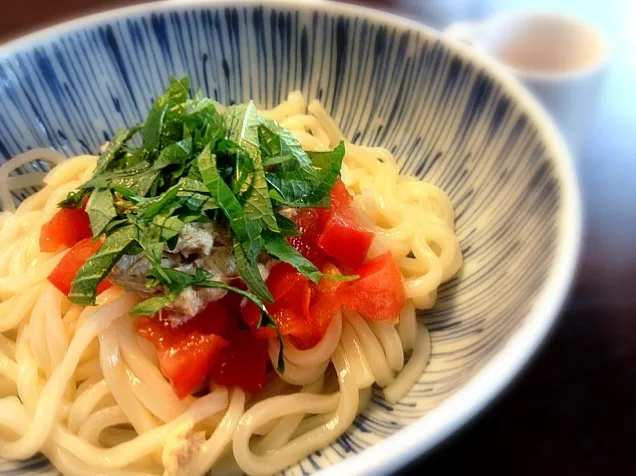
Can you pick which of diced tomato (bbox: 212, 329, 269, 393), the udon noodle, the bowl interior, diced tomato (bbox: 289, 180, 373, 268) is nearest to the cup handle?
the bowl interior

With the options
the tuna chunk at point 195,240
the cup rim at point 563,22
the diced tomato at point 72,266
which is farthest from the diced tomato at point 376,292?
the cup rim at point 563,22

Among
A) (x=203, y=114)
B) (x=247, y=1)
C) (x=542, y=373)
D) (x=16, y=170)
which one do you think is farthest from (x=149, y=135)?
(x=542, y=373)

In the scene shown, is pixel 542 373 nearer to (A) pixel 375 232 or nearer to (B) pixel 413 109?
(A) pixel 375 232

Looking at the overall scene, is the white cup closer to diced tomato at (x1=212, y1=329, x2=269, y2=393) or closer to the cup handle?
the cup handle

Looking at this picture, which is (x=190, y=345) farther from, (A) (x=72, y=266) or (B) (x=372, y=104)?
(B) (x=372, y=104)

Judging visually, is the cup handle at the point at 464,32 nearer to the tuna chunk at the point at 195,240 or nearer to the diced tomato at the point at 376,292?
the diced tomato at the point at 376,292

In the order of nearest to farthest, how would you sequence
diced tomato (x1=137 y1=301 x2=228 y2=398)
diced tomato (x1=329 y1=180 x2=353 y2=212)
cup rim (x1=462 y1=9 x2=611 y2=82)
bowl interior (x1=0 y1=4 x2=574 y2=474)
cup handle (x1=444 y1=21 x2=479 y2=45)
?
diced tomato (x1=137 y1=301 x2=228 y2=398), bowl interior (x1=0 y1=4 x2=574 y2=474), diced tomato (x1=329 y1=180 x2=353 y2=212), cup rim (x1=462 y1=9 x2=611 y2=82), cup handle (x1=444 y1=21 x2=479 y2=45)
